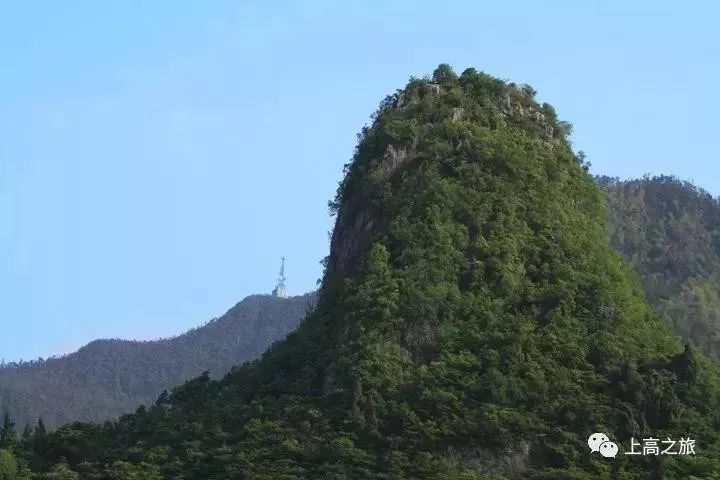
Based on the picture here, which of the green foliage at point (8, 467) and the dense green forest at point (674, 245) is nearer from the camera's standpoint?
the green foliage at point (8, 467)

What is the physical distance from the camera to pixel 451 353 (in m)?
31.3

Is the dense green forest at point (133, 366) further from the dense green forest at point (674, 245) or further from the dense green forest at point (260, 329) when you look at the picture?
the dense green forest at point (674, 245)

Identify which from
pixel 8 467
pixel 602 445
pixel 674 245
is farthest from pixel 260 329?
pixel 602 445

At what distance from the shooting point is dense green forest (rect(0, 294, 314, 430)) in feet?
277

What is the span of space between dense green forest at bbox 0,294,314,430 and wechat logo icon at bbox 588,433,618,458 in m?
54.7

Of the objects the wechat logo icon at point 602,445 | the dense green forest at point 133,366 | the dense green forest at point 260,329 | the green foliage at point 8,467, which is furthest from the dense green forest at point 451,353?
the dense green forest at point 133,366

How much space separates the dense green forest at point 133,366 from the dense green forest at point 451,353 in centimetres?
4580

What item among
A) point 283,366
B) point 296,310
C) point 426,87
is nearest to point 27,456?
point 283,366

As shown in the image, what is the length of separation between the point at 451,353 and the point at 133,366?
67977 millimetres

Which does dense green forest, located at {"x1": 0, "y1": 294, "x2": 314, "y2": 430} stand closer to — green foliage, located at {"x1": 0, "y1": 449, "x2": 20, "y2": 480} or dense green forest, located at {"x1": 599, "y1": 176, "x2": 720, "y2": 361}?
dense green forest, located at {"x1": 599, "y1": 176, "x2": 720, "y2": 361}

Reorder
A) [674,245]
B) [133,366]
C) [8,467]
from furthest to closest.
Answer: [133,366] → [674,245] → [8,467]

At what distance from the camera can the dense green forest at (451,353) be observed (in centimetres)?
2836

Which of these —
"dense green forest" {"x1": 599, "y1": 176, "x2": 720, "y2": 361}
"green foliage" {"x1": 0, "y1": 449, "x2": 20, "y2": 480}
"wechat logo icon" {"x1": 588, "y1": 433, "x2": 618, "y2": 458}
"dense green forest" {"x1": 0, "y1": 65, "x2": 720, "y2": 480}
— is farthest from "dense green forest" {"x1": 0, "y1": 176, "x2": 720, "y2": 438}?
"green foliage" {"x1": 0, "y1": 449, "x2": 20, "y2": 480}

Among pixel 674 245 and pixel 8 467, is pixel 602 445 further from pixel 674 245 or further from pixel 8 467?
pixel 674 245
